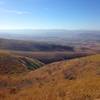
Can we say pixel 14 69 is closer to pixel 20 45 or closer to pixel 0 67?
pixel 0 67

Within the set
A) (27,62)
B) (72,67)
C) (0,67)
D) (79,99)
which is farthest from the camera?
(27,62)

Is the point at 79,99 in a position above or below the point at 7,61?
above

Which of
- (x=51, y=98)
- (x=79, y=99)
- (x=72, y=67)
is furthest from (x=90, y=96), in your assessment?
(x=72, y=67)

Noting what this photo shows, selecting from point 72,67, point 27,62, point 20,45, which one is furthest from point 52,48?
point 72,67

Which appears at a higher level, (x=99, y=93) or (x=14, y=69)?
(x=99, y=93)

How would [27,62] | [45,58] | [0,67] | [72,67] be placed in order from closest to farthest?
[72,67], [0,67], [27,62], [45,58]

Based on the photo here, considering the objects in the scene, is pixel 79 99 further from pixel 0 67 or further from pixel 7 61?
pixel 7 61

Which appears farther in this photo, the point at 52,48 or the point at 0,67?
the point at 52,48

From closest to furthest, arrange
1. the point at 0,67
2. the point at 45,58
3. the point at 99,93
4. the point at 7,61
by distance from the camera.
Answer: the point at 99,93, the point at 0,67, the point at 7,61, the point at 45,58

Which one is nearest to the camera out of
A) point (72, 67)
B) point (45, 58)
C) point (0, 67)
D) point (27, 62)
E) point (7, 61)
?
point (72, 67)
